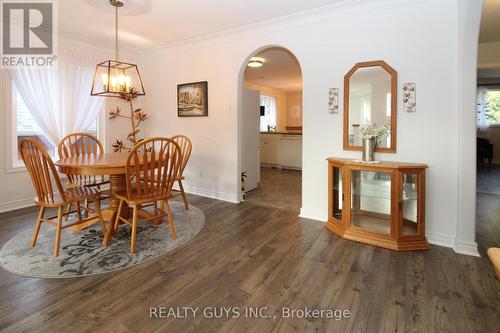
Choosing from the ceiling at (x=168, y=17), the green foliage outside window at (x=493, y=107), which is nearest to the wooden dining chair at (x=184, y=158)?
the ceiling at (x=168, y=17)

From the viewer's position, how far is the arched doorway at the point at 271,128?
4.43 metres

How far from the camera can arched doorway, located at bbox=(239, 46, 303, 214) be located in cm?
443

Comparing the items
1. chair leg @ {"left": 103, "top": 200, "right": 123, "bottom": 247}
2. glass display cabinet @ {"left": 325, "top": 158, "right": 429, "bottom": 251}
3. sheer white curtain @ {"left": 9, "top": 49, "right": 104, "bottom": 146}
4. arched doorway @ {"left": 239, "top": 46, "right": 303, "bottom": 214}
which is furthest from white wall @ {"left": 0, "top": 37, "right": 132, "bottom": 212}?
glass display cabinet @ {"left": 325, "top": 158, "right": 429, "bottom": 251}

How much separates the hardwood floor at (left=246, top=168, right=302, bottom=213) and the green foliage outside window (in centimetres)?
580

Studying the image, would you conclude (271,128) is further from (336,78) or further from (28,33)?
(28,33)

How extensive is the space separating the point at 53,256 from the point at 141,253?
73 centimetres

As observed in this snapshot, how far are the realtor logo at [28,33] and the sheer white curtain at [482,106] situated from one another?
9.64m

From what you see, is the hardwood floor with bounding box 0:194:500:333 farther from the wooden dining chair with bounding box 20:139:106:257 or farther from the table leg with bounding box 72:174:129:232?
the table leg with bounding box 72:174:129:232

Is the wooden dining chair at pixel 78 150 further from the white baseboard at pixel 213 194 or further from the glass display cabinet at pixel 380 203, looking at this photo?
the glass display cabinet at pixel 380 203

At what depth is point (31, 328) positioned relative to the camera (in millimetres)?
1527

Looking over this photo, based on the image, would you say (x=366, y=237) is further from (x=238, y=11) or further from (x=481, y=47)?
(x=481, y=47)

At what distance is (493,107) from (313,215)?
7.53m

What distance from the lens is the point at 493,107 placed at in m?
7.48

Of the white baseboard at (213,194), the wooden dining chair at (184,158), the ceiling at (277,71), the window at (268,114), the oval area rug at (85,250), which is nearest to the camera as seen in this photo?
the oval area rug at (85,250)
